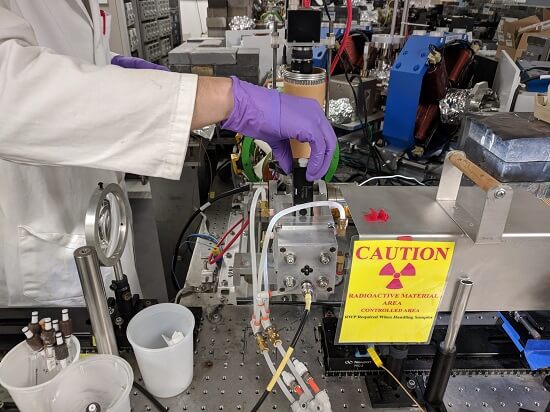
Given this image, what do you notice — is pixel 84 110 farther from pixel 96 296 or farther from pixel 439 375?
pixel 439 375

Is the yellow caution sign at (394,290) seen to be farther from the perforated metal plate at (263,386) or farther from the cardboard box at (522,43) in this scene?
the cardboard box at (522,43)

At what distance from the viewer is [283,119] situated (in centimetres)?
75

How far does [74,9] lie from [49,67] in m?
0.52

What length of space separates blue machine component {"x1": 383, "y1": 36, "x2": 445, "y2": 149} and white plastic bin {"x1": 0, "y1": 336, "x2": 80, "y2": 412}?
1547 millimetres

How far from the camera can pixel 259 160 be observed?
1.33 meters

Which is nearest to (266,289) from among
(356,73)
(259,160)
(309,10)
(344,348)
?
(344,348)

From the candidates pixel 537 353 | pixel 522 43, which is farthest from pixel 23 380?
pixel 522 43

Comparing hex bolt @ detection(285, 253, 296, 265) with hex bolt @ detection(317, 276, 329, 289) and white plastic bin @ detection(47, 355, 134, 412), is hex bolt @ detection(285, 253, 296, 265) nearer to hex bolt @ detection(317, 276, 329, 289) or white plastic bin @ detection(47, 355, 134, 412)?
hex bolt @ detection(317, 276, 329, 289)

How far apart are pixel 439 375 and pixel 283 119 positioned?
516mm

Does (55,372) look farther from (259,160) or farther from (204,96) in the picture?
(259,160)

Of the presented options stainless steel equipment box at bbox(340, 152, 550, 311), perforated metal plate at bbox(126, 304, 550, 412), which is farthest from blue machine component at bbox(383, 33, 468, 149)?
perforated metal plate at bbox(126, 304, 550, 412)

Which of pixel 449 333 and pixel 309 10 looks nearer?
pixel 449 333

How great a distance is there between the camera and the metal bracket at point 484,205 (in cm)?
52

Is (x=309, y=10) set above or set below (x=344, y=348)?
above
